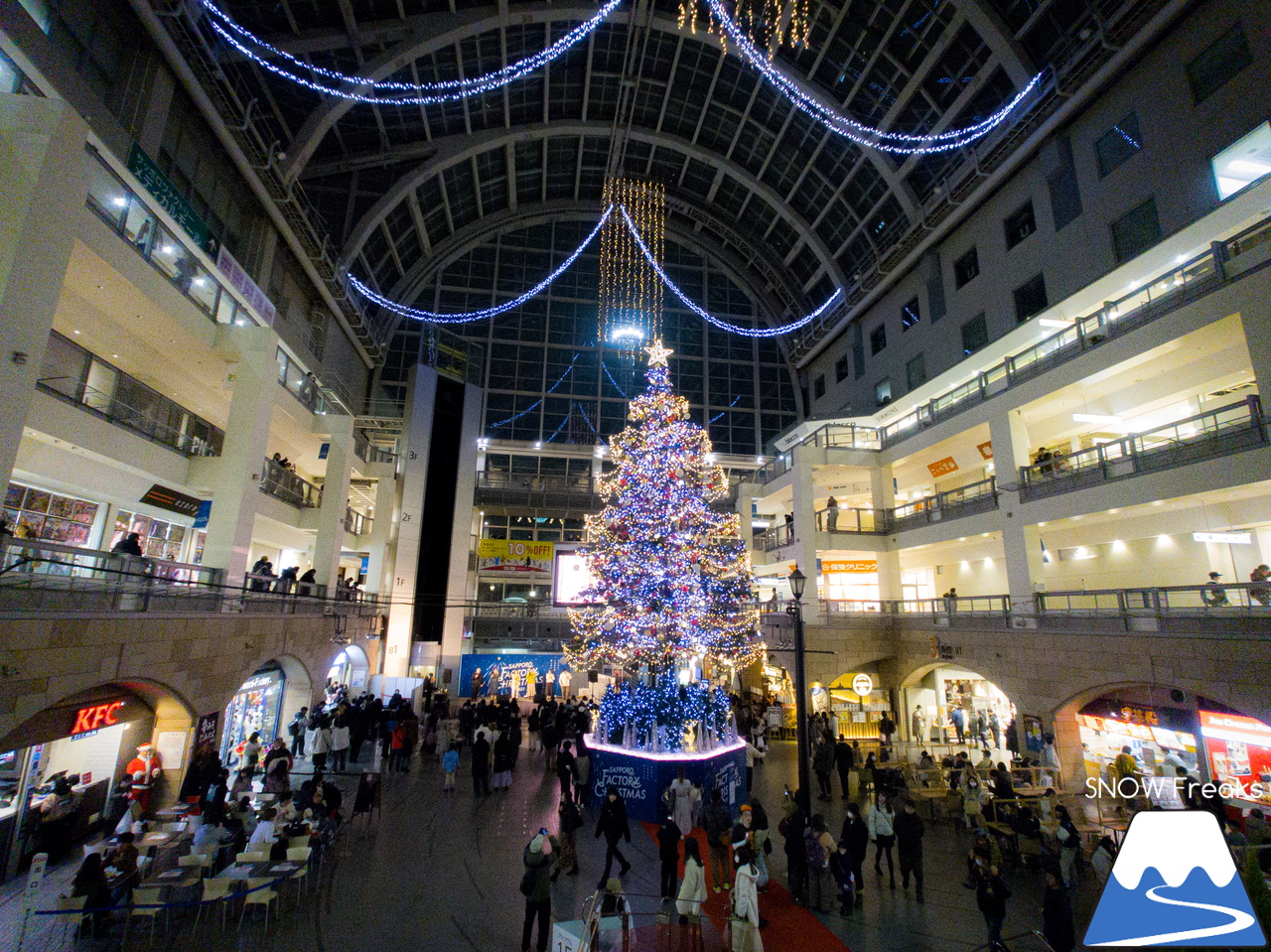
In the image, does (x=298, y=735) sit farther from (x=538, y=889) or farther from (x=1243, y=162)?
(x=1243, y=162)

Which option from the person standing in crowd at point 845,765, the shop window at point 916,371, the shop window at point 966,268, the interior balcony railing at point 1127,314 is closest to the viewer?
the interior balcony railing at point 1127,314

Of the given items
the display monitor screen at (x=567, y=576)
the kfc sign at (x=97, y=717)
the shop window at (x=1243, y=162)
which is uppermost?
the shop window at (x=1243, y=162)

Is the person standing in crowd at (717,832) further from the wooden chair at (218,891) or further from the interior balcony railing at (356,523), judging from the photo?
the interior balcony railing at (356,523)

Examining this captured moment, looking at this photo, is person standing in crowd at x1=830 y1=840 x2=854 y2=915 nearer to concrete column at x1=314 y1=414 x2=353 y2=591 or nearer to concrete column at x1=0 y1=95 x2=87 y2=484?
concrete column at x1=0 y1=95 x2=87 y2=484

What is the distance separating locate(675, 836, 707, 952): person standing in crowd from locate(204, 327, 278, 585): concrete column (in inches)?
472

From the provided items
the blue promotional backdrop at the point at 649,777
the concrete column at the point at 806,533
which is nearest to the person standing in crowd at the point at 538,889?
the blue promotional backdrop at the point at 649,777

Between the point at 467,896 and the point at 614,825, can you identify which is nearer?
the point at 467,896

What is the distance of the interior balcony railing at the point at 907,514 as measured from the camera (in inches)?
704

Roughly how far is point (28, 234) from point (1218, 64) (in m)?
23.0

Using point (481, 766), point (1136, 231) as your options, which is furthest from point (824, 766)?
point (1136, 231)

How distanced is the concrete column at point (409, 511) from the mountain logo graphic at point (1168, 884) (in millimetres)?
22279

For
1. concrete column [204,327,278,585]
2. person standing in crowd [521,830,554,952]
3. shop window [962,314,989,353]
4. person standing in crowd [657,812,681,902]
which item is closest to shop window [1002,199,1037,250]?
shop window [962,314,989,353]

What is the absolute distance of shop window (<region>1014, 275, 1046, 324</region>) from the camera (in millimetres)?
18812

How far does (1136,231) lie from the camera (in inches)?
615
